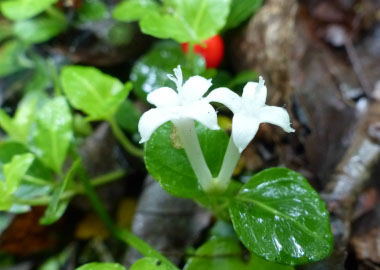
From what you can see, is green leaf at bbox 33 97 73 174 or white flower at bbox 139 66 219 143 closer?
white flower at bbox 139 66 219 143

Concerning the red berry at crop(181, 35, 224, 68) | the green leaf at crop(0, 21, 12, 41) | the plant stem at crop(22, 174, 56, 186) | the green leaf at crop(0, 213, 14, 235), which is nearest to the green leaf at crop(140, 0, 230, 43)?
the red berry at crop(181, 35, 224, 68)

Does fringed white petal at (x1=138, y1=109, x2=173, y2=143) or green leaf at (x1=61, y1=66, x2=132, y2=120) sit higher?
fringed white petal at (x1=138, y1=109, x2=173, y2=143)

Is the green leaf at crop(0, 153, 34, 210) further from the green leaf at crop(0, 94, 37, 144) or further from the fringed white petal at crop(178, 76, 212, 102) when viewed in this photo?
the fringed white petal at crop(178, 76, 212, 102)

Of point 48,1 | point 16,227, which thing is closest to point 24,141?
point 16,227

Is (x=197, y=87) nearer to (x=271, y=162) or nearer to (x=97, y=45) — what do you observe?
(x=271, y=162)

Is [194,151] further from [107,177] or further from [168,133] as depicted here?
[107,177]

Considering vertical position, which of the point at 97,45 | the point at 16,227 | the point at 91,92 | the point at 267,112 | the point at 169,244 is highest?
the point at 267,112
